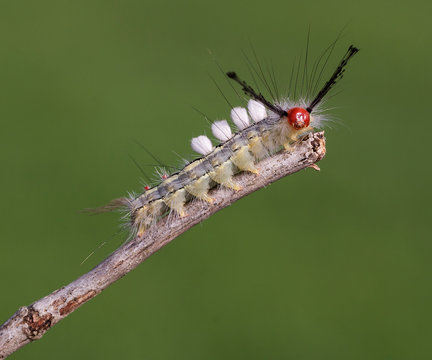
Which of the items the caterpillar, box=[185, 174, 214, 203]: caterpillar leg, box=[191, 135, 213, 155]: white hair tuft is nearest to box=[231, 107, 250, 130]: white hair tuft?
the caterpillar

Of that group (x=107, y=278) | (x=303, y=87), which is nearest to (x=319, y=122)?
(x=303, y=87)

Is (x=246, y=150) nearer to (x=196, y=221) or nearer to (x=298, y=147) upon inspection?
(x=298, y=147)

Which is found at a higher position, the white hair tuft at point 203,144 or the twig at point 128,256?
the white hair tuft at point 203,144

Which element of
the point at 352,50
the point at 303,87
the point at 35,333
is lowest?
the point at 35,333

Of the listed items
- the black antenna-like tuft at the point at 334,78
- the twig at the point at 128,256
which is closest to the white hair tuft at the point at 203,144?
the twig at the point at 128,256

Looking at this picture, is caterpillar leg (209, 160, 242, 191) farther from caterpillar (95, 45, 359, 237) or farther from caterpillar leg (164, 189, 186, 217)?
caterpillar leg (164, 189, 186, 217)

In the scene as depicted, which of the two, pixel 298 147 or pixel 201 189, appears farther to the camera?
pixel 201 189

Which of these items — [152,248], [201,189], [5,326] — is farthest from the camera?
[201,189]

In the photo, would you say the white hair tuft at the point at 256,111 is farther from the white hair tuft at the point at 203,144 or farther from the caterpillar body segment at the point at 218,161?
the white hair tuft at the point at 203,144

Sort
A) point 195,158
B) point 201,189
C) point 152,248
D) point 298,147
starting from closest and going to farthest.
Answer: point 152,248, point 298,147, point 201,189, point 195,158
